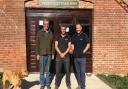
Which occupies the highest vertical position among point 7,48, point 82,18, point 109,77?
point 82,18

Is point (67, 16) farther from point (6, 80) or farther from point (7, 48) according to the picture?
point (6, 80)

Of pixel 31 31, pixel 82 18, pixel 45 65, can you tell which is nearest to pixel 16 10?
pixel 31 31

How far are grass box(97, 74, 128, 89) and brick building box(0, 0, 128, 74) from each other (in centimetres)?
67

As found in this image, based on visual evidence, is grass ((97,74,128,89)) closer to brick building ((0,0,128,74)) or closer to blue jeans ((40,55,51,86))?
brick building ((0,0,128,74))

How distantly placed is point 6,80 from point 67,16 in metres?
4.90

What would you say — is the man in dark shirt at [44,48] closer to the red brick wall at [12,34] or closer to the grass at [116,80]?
the grass at [116,80]

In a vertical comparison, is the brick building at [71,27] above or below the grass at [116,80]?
above

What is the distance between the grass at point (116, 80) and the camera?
14270 millimetres

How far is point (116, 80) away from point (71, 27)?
2.81m

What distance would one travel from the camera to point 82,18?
1695cm

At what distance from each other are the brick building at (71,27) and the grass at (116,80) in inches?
26.4

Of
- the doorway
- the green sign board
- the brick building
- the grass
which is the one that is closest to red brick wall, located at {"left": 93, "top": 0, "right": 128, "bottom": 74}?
the brick building

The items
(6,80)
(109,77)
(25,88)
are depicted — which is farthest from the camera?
(109,77)

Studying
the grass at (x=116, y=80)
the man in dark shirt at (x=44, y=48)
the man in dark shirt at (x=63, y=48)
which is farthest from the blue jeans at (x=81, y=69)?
the grass at (x=116, y=80)
